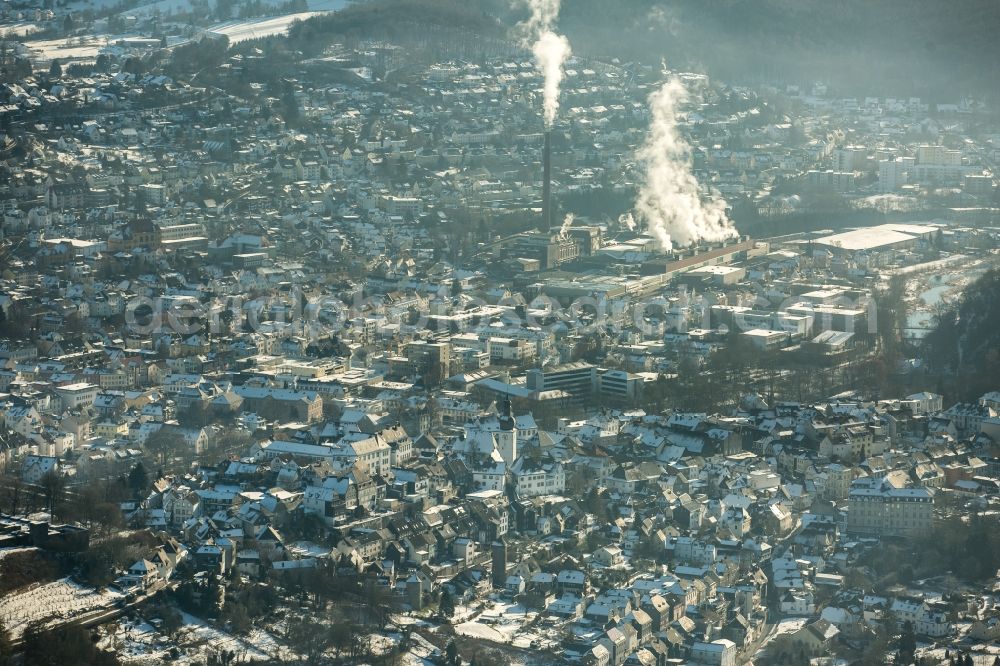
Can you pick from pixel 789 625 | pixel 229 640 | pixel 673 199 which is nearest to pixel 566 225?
pixel 673 199

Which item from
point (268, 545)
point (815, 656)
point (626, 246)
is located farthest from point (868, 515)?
point (626, 246)

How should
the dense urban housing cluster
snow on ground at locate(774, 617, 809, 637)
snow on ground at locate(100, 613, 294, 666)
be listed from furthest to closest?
the dense urban housing cluster → snow on ground at locate(774, 617, 809, 637) → snow on ground at locate(100, 613, 294, 666)

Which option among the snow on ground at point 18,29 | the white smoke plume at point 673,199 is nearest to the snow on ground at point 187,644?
the white smoke plume at point 673,199

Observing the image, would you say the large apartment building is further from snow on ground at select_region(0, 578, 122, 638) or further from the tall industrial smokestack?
the tall industrial smokestack

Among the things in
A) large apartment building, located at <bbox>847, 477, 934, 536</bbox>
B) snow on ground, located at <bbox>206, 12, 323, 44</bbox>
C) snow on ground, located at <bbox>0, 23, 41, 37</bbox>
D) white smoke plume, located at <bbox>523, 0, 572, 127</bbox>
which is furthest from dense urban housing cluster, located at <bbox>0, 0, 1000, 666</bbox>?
snow on ground, located at <bbox>206, 12, 323, 44</bbox>

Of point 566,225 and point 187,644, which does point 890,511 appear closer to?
point 187,644

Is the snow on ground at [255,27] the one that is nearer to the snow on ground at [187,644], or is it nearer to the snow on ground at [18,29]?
the snow on ground at [18,29]
